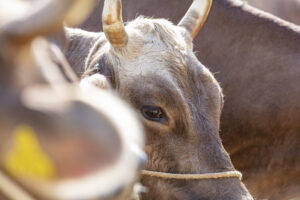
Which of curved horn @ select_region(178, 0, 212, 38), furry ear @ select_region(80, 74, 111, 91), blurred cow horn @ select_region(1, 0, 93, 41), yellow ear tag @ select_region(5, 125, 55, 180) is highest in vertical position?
blurred cow horn @ select_region(1, 0, 93, 41)

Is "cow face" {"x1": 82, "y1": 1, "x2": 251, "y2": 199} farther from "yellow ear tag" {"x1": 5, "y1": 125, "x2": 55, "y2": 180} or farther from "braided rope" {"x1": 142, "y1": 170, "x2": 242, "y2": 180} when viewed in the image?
"yellow ear tag" {"x1": 5, "y1": 125, "x2": 55, "y2": 180}

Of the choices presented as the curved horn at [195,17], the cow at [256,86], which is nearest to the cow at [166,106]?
the curved horn at [195,17]

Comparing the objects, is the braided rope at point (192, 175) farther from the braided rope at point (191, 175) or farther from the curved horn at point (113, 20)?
the curved horn at point (113, 20)

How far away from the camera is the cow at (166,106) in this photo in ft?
9.61

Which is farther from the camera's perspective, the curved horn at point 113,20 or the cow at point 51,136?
the curved horn at point 113,20

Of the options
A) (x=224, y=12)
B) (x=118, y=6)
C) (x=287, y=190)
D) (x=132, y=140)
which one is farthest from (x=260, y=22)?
(x=132, y=140)

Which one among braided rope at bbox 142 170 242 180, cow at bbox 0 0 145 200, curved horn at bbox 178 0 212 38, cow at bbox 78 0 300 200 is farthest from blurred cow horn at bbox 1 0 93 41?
cow at bbox 78 0 300 200

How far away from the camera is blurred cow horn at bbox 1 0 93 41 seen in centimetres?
100

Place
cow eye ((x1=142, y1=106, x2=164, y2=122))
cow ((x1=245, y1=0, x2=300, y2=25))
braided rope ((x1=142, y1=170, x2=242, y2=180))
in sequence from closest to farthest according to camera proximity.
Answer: braided rope ((x1=142, y1=170, x2=242, y2=180)), cow eye ((x1=142, y1=106, x2=164, y2=122)), cow ((x1=245, y1=0, x2=300, y2=25))

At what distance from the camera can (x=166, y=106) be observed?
3000 mm

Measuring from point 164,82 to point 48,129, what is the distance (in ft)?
6.50

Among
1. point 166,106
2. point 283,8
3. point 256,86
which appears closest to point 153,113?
point 166,106

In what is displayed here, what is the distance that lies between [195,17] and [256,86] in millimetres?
1381

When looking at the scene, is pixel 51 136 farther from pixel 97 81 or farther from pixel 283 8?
pixel 283 8
